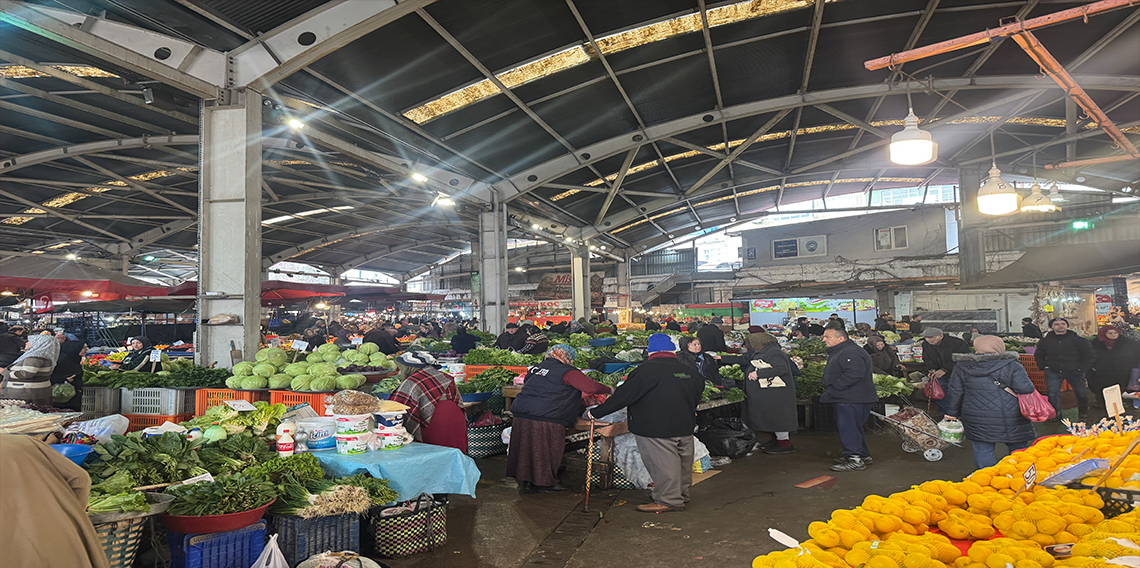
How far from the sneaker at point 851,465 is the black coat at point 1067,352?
4.71 metres

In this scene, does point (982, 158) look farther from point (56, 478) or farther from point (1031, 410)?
point (56, 478)

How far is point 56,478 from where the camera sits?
2.08 m

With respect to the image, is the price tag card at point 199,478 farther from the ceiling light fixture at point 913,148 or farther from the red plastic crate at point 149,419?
the ceiling light fixture at point 913,148

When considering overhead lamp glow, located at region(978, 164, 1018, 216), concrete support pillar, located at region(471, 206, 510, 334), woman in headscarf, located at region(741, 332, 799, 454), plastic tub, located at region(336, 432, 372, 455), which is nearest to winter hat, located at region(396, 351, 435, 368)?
plastic tub, located at region(336, 432, 372, 455)

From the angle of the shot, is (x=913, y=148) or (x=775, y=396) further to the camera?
(x=775, y=396)

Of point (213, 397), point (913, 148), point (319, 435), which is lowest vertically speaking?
point (319, 435)

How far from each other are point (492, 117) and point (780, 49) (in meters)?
5.33

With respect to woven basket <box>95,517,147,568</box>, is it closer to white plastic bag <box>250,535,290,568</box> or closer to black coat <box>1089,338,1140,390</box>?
white plastic bag <box>250,535,290,568</box>

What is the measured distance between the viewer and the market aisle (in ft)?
14.4

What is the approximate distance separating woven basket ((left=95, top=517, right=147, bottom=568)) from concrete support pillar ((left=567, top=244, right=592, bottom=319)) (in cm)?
1764

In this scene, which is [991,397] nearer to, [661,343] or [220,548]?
[661,343]

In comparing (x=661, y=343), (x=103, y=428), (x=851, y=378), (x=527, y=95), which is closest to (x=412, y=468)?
(x=103, y=428)

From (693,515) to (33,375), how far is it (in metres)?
6.81

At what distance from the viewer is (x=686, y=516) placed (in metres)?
5.27
